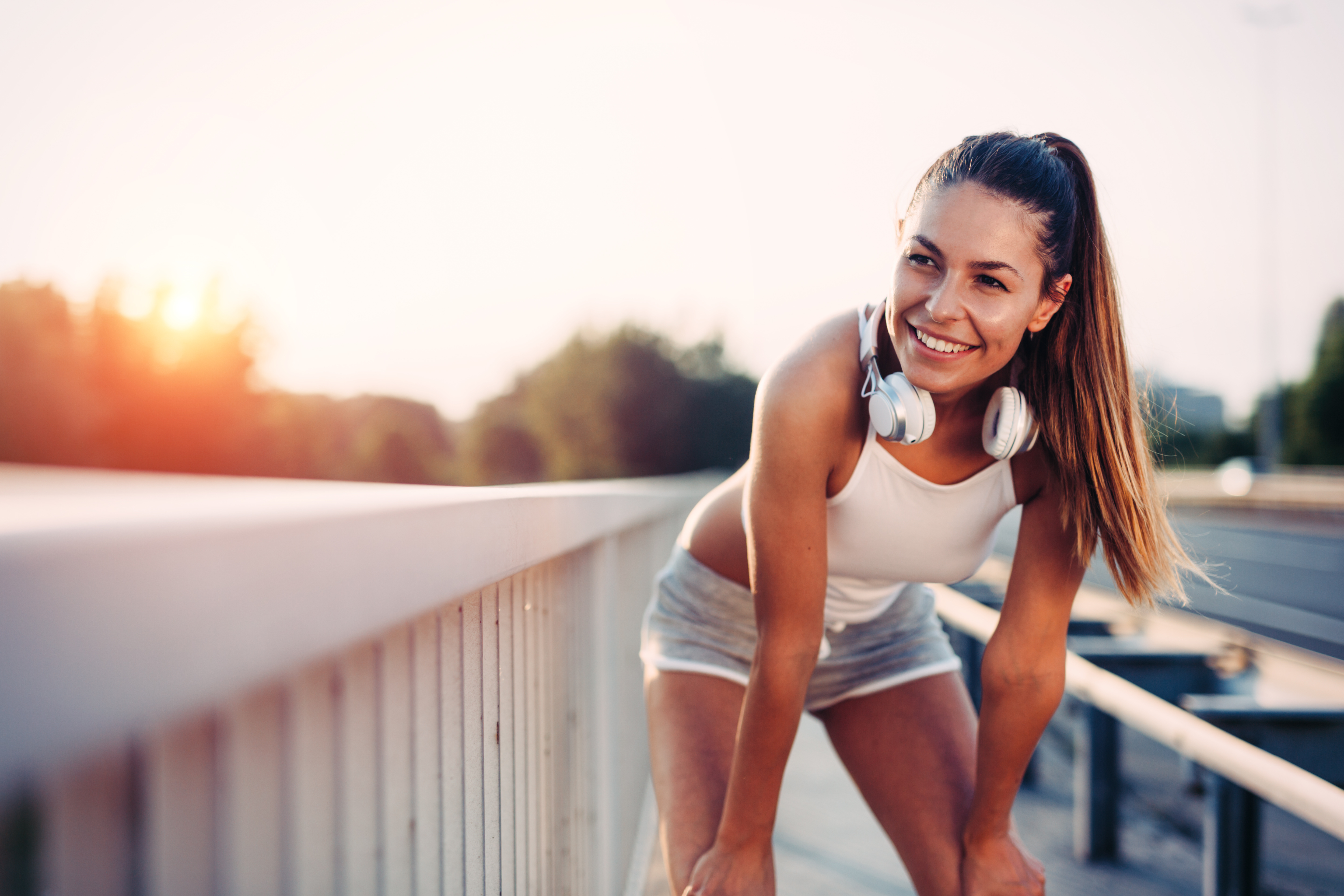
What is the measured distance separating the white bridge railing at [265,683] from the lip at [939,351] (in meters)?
0.92

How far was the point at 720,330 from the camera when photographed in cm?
6200

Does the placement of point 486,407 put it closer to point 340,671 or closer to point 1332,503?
point 1332,503

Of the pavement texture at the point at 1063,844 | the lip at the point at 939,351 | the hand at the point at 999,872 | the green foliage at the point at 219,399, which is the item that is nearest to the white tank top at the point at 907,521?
the lip at the point at 939,351

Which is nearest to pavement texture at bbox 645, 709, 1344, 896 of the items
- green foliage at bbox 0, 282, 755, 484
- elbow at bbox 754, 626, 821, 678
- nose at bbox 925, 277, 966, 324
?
elbow at bbox 754, 626, 821, 678

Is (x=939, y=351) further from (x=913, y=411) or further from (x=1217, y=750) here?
(x=1217, y=750)

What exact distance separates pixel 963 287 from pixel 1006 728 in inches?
41.6

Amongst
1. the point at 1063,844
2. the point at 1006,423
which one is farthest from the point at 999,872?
the point at 1063,844

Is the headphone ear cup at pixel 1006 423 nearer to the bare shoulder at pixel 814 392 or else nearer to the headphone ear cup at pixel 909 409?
the headphone ear cup at pixel 909 409

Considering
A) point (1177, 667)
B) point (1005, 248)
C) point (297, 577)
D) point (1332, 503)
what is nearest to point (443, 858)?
point (297, 577)

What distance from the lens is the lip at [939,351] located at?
1950 mm

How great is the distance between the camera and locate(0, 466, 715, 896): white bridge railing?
0.46 meters

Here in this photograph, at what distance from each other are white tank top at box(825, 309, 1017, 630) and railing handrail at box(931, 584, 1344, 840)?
364 millimetres

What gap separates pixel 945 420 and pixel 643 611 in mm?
2562

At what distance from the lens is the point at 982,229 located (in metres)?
1.90
